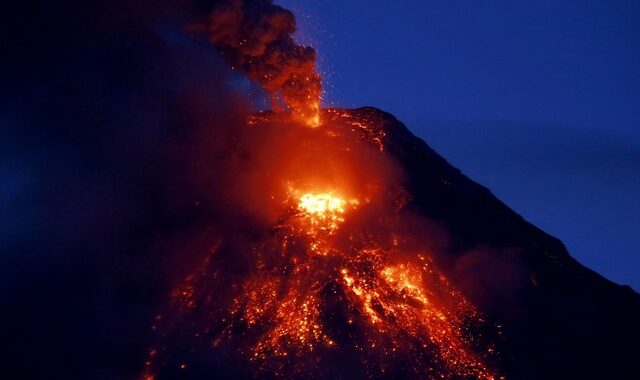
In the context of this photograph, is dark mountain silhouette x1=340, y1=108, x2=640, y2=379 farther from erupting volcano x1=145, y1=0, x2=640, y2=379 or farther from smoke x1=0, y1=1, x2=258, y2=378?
smoke x1=0, y1=1, x2=258, y2=378

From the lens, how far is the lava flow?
9.75m

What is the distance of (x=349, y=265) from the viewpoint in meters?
11.5

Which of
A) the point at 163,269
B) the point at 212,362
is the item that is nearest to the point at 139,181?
the point at 163,269

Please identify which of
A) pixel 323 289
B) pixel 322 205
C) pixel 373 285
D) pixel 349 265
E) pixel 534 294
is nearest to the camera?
pixel 323 289

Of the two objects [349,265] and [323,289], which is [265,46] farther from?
[323,289]

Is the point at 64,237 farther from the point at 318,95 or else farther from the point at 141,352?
the point at 318,95

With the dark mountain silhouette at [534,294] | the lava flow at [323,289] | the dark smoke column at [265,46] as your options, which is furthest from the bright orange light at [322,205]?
the dark smoke column at [265,46]

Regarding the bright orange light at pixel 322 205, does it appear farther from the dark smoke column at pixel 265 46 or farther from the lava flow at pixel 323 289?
the dark smoke column at pixel 265 46

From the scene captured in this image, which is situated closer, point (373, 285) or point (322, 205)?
point (373, 285)

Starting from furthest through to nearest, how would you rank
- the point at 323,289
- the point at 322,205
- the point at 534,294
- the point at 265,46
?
the point at 265,46
the point at 322,205
the point at 534,294
the point at 323,289

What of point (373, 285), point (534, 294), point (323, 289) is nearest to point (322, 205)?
point (373, 285)

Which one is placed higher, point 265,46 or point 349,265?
point 265,46

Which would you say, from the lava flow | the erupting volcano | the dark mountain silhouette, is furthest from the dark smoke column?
the dark mountain silhouette

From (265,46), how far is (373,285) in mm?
5375
